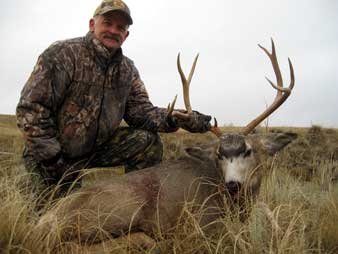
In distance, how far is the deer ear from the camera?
557 centimetres

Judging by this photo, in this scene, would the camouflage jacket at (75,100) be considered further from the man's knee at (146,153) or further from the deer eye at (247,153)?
the deer eye at (247,153)

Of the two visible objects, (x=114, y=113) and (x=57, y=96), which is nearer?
(x=57, y=96)

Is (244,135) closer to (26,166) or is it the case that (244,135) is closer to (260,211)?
(260,211)

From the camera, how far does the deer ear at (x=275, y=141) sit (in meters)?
5.57

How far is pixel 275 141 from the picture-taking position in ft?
18.3

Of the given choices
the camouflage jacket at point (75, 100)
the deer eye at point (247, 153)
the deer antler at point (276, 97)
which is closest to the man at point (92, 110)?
the camouflage jacket at point (75, 100)

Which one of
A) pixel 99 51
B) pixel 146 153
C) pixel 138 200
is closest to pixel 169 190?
pixel 138 200

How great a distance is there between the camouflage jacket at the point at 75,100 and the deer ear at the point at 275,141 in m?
1.30

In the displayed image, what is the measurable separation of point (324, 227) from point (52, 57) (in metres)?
3.42

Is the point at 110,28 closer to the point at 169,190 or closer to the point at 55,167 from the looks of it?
the point at 55,167

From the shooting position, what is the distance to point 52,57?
568 cm

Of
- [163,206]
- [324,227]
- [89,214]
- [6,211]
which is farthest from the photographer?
[163,206]

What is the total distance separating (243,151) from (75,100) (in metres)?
2.06

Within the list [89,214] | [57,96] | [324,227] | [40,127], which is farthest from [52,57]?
[324,227]
